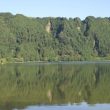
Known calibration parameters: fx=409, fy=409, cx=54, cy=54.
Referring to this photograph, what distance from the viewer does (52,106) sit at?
39250 mm

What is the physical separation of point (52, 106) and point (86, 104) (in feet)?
11.8

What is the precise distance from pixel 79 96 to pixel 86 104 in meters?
7.44

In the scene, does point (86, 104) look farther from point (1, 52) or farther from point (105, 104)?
point (1, 52)

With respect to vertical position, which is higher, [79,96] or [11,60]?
[79,96]

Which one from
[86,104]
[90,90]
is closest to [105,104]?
[86,104]

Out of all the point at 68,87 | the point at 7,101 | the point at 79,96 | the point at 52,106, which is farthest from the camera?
the point at 68,87

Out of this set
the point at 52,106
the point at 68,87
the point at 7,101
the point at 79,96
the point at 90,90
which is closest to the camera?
the point at 52,106

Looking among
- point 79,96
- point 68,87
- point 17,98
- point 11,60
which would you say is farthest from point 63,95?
point 11,60

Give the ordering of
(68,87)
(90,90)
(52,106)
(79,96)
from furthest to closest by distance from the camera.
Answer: (68,87) < (90,90) < (79,96) < (52,106)

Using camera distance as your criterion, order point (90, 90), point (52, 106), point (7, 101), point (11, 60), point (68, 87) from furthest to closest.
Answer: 1. point (11, 60)
2. point (68, 87)
3. point (90, 90)
4. point (7, 101)
5. point (52, 106)

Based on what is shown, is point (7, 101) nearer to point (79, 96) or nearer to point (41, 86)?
point (79, 96)

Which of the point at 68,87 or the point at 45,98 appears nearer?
the point at 45,98

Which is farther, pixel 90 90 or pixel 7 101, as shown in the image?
pixel 90 90

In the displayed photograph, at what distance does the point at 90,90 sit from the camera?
54.8 meters
